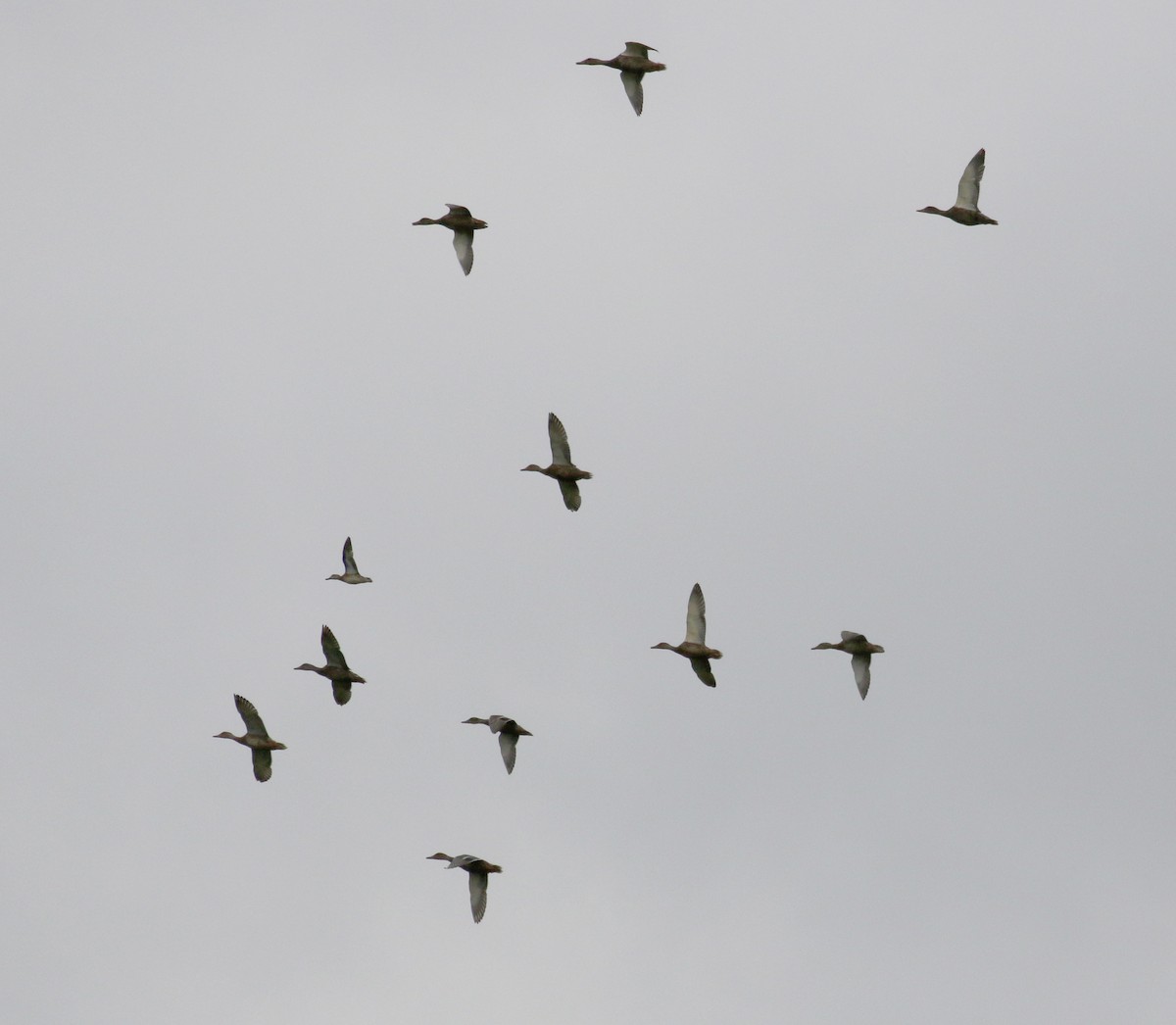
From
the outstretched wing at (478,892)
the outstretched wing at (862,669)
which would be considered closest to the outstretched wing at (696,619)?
the outstretched wing at (862,669)

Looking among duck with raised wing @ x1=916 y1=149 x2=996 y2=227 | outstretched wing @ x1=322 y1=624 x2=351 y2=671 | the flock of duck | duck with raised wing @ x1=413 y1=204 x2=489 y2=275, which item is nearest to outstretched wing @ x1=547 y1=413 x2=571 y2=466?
the flock of duck

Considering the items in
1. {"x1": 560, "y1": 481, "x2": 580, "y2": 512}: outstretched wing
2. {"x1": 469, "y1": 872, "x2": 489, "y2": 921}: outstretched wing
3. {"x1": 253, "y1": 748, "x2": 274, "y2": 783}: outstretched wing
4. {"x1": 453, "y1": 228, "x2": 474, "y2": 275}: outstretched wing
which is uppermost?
{"x1": 453, "y1": 228, "x2": 474, "y2": 275}: outstretched wing

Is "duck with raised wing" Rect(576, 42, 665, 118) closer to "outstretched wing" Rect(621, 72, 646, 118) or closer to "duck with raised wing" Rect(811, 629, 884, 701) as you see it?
"outstretched wing" Rect(621, 72, 646, 118)

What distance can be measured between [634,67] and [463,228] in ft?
17.4

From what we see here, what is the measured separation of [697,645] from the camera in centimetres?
5416

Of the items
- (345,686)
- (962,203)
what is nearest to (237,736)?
(345,686)

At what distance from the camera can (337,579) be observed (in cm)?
5728

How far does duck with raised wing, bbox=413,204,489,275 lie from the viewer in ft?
174

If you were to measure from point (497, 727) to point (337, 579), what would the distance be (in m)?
6.48

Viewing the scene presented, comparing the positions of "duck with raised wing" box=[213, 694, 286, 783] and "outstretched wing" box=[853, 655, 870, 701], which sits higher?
"outstretched wing" box=[853, 655, 870, 701]

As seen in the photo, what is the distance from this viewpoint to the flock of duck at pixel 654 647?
169ft

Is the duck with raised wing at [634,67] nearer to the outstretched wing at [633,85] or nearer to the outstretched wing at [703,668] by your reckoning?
the outstretched wing at [633,85]

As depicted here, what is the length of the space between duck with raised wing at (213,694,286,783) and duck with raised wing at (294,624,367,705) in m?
1.85

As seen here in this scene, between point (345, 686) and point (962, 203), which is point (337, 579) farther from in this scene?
point (962, 203)
